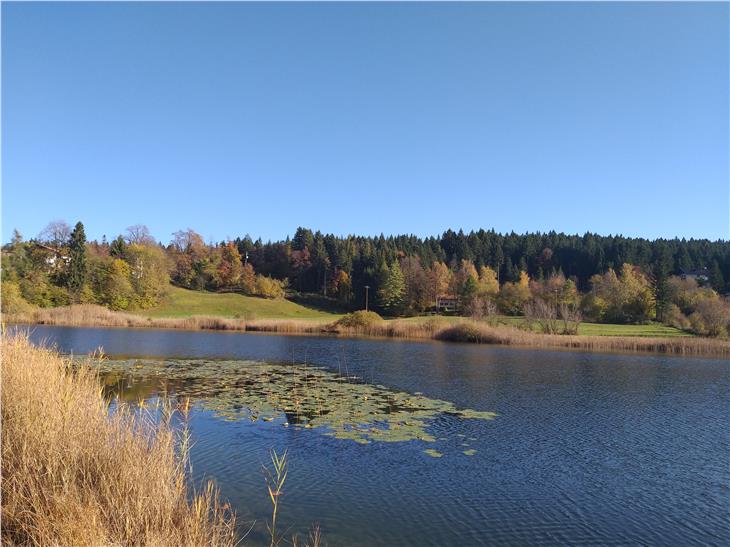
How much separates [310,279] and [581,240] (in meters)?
72.5

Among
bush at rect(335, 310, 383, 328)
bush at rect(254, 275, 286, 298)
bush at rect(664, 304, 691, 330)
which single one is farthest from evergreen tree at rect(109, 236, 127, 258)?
bush at rect(664, 304, 691, 330)

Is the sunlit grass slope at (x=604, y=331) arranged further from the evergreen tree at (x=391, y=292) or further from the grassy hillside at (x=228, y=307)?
the grassy hillside at (x=228, y=307)

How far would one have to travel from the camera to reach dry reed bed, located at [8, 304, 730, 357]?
48031 mm

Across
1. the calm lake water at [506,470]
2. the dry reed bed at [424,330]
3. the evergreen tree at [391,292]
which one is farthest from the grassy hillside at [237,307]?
the calm lake water at [506,470]

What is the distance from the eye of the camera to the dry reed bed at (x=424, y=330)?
4803cm

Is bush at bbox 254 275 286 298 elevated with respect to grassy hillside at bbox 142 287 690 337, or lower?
elevated

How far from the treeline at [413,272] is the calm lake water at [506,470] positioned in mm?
38351

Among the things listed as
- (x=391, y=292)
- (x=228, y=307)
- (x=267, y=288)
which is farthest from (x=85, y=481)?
(x=267, y=288)

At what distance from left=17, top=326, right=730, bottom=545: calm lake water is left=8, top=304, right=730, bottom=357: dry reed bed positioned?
84.7 feet

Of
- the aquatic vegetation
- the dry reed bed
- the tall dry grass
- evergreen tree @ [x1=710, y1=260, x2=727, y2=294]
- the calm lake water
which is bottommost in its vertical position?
the calm lake water

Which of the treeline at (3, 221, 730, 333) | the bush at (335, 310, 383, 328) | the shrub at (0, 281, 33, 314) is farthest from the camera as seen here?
the treeline at (3, 221, 730, 333)

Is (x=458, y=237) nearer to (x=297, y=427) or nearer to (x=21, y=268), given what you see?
(x=21, y=268)

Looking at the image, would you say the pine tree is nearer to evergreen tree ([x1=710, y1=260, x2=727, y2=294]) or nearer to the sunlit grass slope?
the sunlit grass slope

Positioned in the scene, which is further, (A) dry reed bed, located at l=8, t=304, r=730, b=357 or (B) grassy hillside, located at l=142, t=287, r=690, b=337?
(B) grassy hillside, located at l=142, t=287, r=690, b=337
